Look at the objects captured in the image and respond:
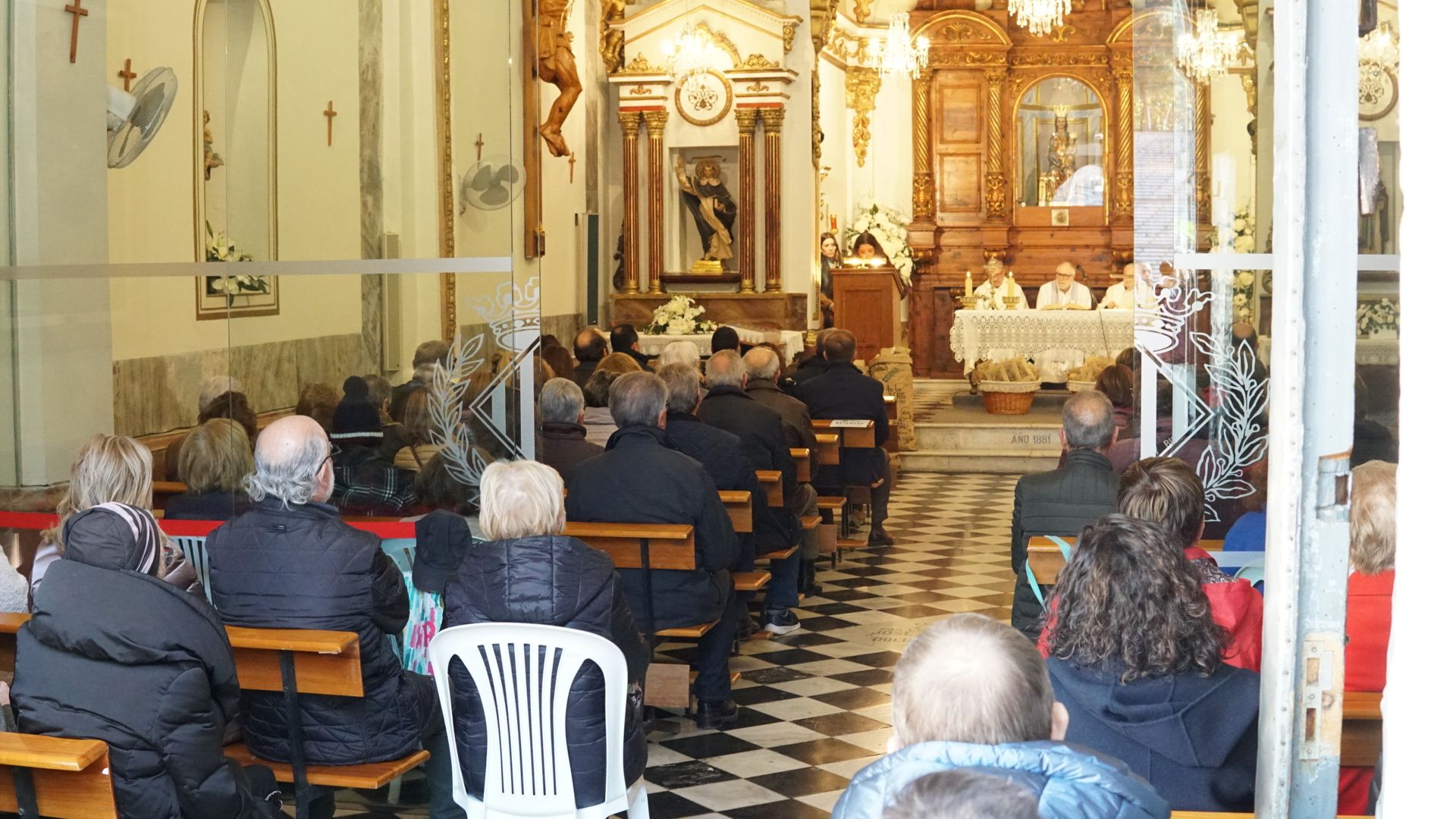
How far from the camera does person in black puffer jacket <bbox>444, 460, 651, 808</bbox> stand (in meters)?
3.77

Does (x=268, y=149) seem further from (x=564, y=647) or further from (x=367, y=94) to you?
(x=564, y=647)

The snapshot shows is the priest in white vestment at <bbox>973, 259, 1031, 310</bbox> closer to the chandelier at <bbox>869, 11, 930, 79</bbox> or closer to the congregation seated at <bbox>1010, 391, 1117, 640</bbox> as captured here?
the chandelier at <bbox>869, 11, 930, 79</bbox>

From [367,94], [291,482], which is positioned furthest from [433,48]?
[291,482]

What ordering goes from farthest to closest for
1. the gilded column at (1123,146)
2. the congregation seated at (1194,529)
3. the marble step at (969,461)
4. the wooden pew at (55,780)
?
the gilded column at (1123,146), the marble step at (969,461), the congregation seated at (1194,529), the wooden pew at (55,780)

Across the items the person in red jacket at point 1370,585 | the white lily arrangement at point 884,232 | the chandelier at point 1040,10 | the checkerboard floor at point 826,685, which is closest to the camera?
the person in red jacket at point 1370,585

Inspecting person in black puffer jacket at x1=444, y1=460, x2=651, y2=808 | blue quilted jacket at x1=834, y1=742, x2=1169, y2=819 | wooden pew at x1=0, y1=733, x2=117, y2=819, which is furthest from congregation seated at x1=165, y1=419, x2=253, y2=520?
blue quilted jacket at x1=834, y1=742, x2=1169, y2=819

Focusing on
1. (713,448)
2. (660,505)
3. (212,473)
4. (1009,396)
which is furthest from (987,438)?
(212,473)

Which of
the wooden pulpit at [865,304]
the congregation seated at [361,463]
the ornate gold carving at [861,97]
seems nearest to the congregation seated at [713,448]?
the congregation seated at [361,463]

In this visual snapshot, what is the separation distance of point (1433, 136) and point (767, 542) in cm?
545

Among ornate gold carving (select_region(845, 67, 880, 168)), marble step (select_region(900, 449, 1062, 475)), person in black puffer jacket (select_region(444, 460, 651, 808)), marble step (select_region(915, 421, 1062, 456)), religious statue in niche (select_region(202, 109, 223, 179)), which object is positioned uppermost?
ornate gold carving (select_region(845, 67, 880, 168))

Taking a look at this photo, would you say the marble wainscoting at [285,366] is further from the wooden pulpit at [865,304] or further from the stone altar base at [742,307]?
the wooden pulpit at [865,304]

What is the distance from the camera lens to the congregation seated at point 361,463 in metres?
5.68

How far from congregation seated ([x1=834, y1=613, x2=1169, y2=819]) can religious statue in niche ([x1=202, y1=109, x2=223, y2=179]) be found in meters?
4.93

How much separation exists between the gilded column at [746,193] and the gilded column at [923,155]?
198 inches
